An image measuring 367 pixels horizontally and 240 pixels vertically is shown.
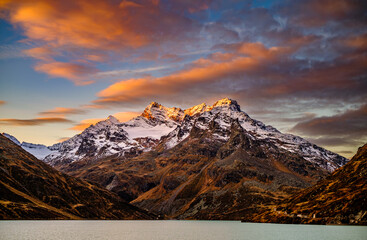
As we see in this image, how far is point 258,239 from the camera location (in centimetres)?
14500

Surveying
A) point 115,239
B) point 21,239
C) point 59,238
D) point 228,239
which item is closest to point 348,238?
point 228,239

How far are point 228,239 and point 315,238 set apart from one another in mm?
34481

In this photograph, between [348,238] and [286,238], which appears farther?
[286,238]

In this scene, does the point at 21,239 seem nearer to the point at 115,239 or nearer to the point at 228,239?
the point at 115,239

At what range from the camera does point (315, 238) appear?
5763 inches

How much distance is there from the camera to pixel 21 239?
128 metres

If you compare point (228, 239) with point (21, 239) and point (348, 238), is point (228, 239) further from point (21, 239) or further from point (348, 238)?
point (21, 239)

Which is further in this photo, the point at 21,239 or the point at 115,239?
the point at 115,239

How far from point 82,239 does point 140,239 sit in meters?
22.4

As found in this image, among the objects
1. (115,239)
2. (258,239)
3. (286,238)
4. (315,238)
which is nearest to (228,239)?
(258,239)

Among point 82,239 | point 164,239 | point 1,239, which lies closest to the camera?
point 1,239

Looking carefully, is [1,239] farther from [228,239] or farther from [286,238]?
[286,238]

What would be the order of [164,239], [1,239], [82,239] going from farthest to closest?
[164,239], [82,239], [1,239]

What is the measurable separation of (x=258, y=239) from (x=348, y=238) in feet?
108
